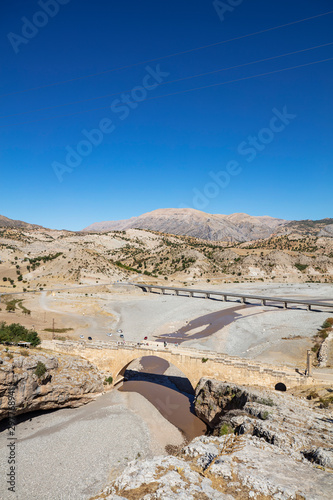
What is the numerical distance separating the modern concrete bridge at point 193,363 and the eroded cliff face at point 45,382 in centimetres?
129

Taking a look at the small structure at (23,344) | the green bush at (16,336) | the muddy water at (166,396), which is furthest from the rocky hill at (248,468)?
the green bush at (16,336)

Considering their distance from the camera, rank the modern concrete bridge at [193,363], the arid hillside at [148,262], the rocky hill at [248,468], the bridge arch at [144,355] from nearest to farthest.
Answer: the rocky hill at [248,468], the modern concrete bridge at [193,363], the bridge arch at [144,355], the arid hillside at [148,262]

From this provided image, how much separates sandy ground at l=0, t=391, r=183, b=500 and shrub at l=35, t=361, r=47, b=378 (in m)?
3.48

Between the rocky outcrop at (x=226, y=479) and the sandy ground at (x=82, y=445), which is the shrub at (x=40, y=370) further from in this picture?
the rocky outcrop at (x=226, y=479)

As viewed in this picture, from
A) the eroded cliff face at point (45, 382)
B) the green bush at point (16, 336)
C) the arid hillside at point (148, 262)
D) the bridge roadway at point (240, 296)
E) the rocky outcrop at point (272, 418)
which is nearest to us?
the rocky outcrop at point (272, 418)

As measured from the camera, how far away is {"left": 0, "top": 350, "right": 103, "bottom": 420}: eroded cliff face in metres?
19.5

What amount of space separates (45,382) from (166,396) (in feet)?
37.4

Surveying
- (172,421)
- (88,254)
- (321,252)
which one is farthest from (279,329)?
(321,252)

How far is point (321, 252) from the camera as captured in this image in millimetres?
110562

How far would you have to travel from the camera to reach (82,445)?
18.8 m

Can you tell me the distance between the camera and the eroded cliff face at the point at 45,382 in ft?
64.1

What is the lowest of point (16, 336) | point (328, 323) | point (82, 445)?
point (82, 445)

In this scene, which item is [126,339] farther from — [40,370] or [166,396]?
[40,370]

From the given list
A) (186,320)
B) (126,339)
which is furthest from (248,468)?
(186,320)
